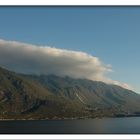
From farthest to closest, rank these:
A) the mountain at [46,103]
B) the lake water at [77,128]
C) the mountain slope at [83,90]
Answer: the mountain slope at [83,90] < the mountain at [46,103] < the lake water at [77,128]

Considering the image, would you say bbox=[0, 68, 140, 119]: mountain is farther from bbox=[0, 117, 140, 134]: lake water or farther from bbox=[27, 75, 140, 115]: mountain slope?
bbox=[0, 117, 140, 134]: lake water

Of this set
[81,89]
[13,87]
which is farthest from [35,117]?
[81,89]

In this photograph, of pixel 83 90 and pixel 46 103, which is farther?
pixel 83 90

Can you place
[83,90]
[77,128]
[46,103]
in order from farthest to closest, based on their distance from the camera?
[83,90], [46,103], [77,128]

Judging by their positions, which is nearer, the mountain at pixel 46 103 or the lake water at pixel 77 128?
the lake water at pixel 77 128

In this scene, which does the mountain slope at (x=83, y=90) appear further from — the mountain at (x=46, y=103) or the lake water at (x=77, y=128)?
the lake water at (x=77, y=128)

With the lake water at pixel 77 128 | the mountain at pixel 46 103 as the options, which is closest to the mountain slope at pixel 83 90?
the mountain at pixel 46 103

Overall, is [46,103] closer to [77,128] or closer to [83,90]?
[77,128]

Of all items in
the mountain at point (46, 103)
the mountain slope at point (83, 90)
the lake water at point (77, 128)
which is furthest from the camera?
the mountain slope at point (83, 90)

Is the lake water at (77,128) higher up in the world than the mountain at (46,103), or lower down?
lower down

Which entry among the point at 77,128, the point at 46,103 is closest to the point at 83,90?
the point at 46,103
